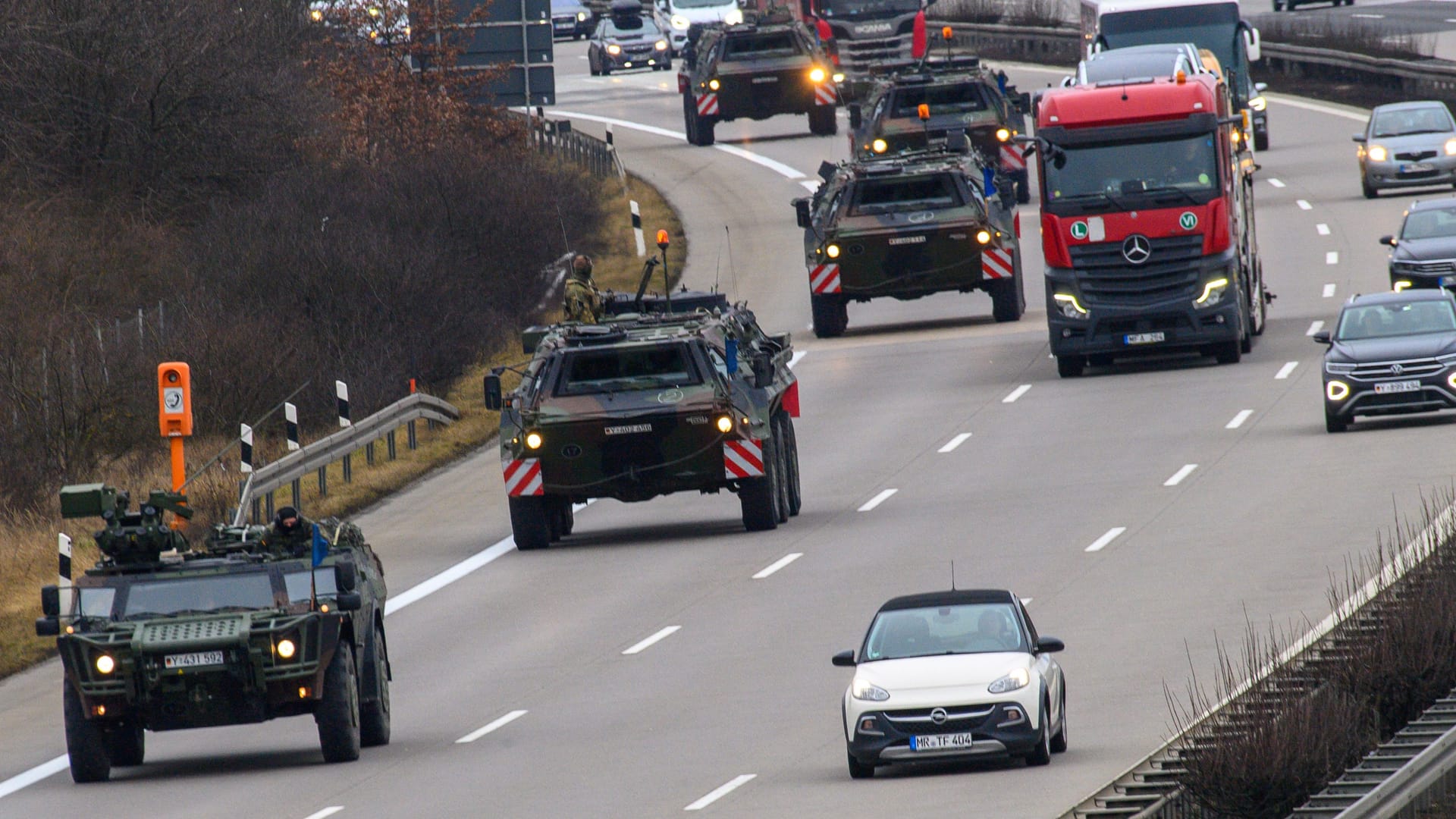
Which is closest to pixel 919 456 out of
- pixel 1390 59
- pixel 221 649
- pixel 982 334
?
pixel 982 334

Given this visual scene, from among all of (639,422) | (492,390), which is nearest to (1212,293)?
(639,422)

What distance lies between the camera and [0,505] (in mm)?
A: 32562

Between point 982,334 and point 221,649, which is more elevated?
point 221,649

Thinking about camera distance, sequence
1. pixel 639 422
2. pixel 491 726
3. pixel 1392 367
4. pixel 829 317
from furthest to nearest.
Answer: pixel 829 317
pixel 1392 367
pixel 639 422
pixel 491 726

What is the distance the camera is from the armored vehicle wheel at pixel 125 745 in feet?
64.1

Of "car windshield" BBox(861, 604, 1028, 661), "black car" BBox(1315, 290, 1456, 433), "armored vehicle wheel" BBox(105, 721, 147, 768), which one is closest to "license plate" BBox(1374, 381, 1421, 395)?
"black car" BBox(1315, 290, 1456, 433)

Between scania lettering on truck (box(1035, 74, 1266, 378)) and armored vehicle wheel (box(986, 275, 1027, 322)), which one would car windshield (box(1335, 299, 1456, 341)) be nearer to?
scania lettering on truck (box(1035, 74, 1266, 378))

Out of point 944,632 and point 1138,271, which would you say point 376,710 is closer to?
point 944,632

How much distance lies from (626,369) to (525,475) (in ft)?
Answer: 4.77

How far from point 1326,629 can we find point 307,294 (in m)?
24.5

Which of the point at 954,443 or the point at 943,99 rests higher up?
the point at 943,99

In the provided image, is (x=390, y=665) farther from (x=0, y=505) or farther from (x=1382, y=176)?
(x=1382, y=176)

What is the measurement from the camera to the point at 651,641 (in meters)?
23.2

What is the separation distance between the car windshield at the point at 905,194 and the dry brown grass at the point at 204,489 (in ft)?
19.9
